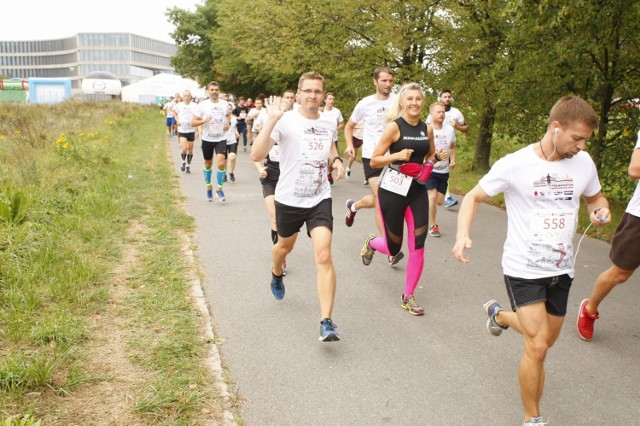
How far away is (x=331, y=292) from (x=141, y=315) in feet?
5.30

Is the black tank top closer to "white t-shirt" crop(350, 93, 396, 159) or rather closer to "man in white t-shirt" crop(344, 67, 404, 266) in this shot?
"man in white t-shirt" crop(344, 67, 404, 266)

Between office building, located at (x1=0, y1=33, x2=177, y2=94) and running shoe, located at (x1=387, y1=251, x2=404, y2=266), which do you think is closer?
running shoe, located at (x1=387, y1=251, x2=404, y2=266)

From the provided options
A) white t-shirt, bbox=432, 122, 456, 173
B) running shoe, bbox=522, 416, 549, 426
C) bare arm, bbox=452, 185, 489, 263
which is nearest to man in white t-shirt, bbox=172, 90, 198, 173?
white t-shirt, bbox=432, 122, 456, 173

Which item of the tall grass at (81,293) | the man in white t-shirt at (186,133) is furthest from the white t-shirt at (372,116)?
the man in white t-shirt at (186,133)

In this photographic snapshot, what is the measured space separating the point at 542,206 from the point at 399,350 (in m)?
1.73

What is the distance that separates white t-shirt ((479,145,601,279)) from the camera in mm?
3387

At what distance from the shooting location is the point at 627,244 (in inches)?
177

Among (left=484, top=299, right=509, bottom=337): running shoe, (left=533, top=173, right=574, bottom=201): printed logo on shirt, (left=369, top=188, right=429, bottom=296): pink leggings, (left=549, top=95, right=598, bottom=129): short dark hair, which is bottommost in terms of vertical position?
(left=484, top=299, right=509, bottom=337): running shoe

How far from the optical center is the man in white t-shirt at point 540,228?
331 centimetres

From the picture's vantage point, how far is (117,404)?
3.52 meters

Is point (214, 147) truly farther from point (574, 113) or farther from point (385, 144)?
point (574, 113)

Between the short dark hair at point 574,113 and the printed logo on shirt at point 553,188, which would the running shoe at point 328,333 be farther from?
the short dark hair at point 574,113

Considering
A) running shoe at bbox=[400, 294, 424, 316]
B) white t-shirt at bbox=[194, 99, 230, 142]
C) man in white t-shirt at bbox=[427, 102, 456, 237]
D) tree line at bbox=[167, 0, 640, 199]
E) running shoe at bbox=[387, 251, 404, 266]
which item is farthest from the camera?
white t-shirt at bbox=[194, 99, 230, 142]

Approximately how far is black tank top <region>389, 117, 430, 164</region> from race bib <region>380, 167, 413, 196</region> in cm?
13
